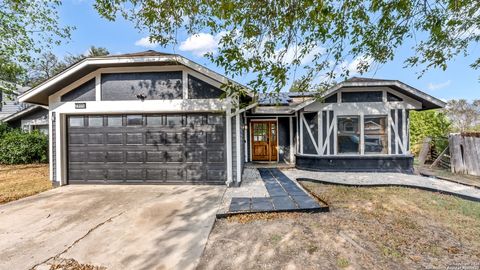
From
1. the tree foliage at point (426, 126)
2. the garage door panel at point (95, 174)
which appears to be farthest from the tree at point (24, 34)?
the tree foliage at point (426, 126)

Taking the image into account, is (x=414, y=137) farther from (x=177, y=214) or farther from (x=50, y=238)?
(x=50, y=238)

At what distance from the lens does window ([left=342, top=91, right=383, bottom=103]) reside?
9.12 metres

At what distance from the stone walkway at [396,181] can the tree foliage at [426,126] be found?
5.94 m

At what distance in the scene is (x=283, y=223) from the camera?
163 inches

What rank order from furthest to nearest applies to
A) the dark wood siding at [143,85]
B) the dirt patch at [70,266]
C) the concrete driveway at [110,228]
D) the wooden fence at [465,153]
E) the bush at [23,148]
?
the bush at [23,148], the wooden fence at [465,153], the dark wood siding at [143,85], the concrete driveway at [110,228], the dirt patch at [70,266]

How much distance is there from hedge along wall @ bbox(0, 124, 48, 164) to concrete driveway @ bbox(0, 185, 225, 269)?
8.10 meters

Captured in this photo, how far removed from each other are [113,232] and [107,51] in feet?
93.5

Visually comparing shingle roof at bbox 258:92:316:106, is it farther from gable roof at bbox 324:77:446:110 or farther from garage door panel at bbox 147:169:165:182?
garage door panel at bbox 147:169:165:182

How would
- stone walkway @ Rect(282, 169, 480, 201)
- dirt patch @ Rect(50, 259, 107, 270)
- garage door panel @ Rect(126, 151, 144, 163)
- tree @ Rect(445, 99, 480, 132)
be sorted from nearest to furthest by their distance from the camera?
dirt patch @ Rect(50, 259, 107, 270) < stone walkway @ Rect(282, 169, 480, 201) < garage door panel @ Rect(126, 151, 144, 163) < tree @ Rect(445, 99, 480, 132)

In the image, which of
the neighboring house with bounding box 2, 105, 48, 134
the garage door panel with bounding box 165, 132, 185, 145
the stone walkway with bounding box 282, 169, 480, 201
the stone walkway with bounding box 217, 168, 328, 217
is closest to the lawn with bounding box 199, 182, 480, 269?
the stone walkway with bounding box 217, 168, 328, 217

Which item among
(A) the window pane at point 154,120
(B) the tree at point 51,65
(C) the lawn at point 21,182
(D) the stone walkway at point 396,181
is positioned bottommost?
(D) the stone walkway at point 396,181

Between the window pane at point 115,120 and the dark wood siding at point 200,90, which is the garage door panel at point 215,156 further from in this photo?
the window pane at point 115,120

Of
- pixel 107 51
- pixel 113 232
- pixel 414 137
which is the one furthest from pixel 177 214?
pixel 107 51

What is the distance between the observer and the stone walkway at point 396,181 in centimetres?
627
